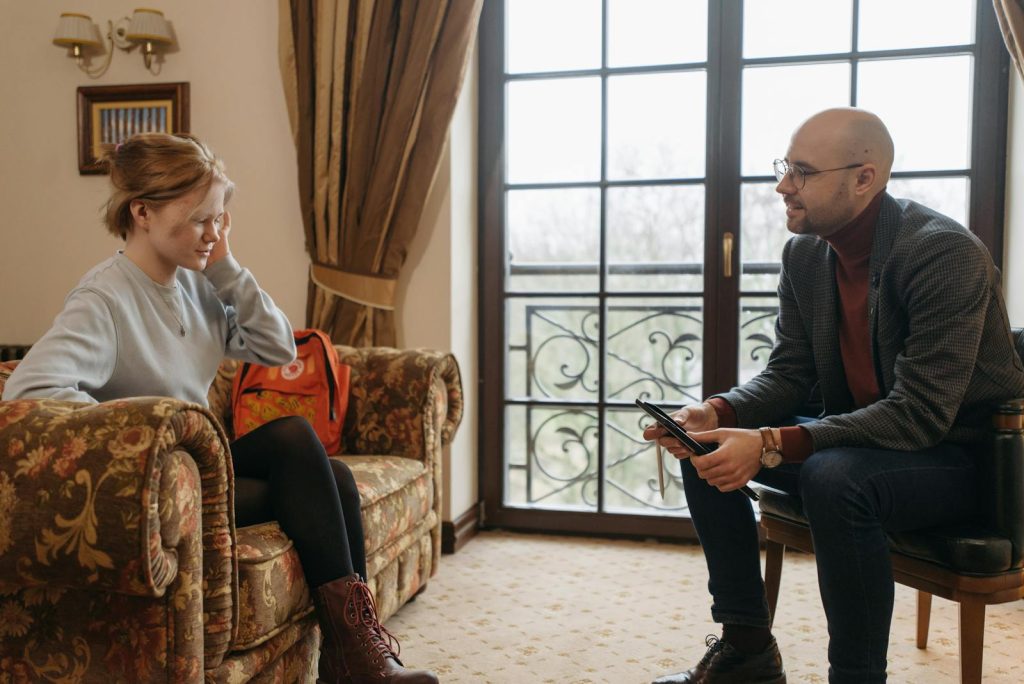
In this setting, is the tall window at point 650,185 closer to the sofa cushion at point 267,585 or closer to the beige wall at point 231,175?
the beige wall at point 231,175

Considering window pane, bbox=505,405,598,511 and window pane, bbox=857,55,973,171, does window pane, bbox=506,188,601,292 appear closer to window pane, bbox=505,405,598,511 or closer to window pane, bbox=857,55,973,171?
window pane, bbox=505,405,598,511

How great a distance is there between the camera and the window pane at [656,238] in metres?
3.06

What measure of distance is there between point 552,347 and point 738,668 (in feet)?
5.24

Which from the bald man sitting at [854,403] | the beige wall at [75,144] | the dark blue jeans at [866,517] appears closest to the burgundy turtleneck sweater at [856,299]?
the bald man sitting at [854,403]

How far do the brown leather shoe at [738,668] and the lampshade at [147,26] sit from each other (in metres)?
2.75

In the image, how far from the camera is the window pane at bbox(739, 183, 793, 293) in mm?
2986

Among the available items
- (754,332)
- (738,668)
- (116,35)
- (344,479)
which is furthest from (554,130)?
(738,668)

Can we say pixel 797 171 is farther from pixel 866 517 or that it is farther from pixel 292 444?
pixel 292 444

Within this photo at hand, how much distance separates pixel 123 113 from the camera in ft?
10.6

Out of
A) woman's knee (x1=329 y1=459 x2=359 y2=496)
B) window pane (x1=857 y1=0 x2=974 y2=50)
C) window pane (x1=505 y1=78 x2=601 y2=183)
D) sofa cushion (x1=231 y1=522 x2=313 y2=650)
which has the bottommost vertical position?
sofa cushion (x1=231 y1=522 x2=313 y2=650)

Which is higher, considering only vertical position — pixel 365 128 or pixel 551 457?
pixel 365 128

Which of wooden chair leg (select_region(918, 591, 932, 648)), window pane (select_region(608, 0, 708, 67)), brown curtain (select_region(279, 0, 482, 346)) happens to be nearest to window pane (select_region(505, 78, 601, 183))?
window pane (select_region(608, 0, 708, 67))

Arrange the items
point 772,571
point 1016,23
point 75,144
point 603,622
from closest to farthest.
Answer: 1. point 772,571
2. point 603,622
3. point 1016,23
4. point 75,144

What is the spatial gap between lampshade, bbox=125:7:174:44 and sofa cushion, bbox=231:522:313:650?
2.15 metres
